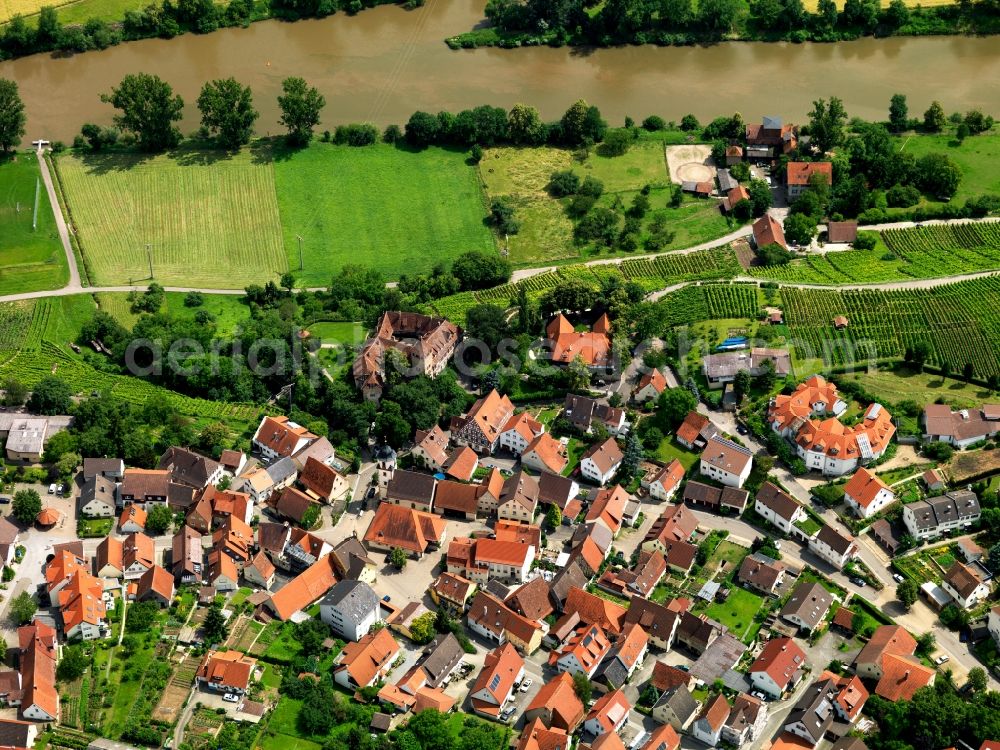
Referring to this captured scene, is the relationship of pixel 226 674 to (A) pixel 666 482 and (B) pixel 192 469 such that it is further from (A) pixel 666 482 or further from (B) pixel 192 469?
(A) pixel 666 482

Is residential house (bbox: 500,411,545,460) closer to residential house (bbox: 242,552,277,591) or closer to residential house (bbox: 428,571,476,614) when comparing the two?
residential house (bbox: 428,571,476,614)

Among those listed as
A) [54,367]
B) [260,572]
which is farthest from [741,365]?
[54,367]

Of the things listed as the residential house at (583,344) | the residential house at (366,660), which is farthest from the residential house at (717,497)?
the residential house at (366,660)

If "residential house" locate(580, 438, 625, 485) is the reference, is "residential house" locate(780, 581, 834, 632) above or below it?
below

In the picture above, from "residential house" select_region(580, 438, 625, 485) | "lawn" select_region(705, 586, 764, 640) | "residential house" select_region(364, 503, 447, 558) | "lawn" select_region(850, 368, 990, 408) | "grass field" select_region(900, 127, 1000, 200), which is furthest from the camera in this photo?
"grass field" select_region(900, 127, 1000, 200)

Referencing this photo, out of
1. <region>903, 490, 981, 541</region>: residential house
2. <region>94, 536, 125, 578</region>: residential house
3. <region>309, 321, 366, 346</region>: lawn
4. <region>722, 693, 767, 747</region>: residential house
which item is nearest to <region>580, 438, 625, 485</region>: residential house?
<region>903, 490, 981, 541</region>: residential house

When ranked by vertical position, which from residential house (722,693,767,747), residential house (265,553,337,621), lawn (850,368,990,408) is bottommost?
residential house (722,693,767,747)
